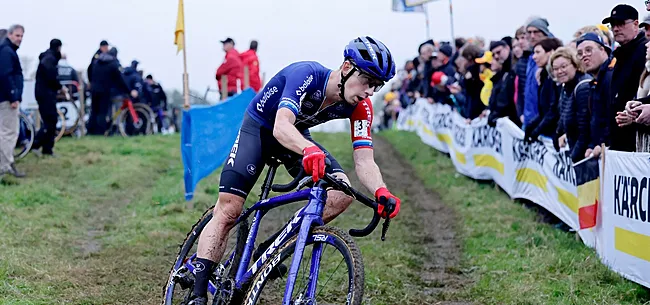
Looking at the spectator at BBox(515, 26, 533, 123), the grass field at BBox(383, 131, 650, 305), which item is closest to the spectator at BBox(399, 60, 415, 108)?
the spectator at BBox(515, 26, 533, 123)

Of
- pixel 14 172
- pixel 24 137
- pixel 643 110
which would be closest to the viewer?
pixel 643 110

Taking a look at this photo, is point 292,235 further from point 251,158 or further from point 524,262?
point 524,262

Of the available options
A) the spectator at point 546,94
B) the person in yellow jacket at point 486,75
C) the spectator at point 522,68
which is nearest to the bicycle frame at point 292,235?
the spectator at point 546,94

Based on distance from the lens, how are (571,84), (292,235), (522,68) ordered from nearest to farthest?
(292,235) → (571,84) → (522,68)

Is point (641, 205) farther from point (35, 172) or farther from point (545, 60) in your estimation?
point (35, 172)

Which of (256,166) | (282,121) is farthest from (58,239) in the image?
(282,121)

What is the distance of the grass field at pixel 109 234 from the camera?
7.00 metres

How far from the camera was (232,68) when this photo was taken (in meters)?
19.0

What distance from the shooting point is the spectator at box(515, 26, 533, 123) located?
453 inches

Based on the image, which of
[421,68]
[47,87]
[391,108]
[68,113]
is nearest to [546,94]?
[47,87]

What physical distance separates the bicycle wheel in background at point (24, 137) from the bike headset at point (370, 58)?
11.7 m

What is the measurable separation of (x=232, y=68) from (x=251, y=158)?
13895 millimetres

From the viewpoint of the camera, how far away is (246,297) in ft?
16.1

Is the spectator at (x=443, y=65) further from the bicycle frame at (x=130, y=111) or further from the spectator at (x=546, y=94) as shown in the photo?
the bicycle frame at (x=130, y=111)
